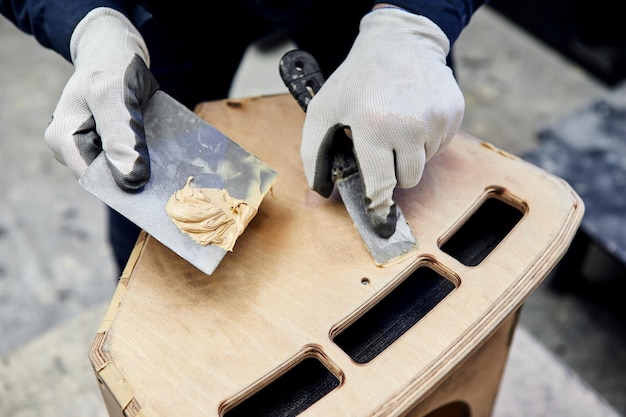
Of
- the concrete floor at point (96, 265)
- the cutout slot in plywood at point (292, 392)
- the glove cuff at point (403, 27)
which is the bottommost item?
the concrete floor at point (96, 265)

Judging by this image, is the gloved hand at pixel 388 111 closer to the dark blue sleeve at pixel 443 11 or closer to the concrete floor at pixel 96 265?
the dark blue sleeve at pixel 443 11

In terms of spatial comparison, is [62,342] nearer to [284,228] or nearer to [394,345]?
[284,228]

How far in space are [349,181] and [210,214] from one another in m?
0.22

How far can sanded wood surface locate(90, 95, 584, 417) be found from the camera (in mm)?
815

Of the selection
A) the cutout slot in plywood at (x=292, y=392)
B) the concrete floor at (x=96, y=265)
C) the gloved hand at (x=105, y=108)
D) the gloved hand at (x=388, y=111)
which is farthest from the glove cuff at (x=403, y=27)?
the concrete floor at (x=96, y=265)

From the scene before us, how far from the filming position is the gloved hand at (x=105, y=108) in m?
0.92

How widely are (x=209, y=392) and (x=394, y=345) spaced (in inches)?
9.4

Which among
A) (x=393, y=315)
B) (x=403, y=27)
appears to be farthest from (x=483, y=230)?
(x=403, y=27)

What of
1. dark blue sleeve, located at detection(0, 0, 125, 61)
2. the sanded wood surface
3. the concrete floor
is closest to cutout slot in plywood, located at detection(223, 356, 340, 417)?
the sanded wood surface

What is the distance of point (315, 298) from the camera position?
2.95ft

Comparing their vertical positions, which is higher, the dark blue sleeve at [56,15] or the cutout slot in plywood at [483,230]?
the dark blue sleeve at [56,15]

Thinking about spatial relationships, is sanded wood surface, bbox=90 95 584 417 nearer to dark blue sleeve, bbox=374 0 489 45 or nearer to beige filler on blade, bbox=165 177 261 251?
beige filler on blade, bbox=165 177 261 251

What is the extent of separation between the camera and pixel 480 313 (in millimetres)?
866

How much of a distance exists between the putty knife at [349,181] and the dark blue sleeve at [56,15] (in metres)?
0.33
